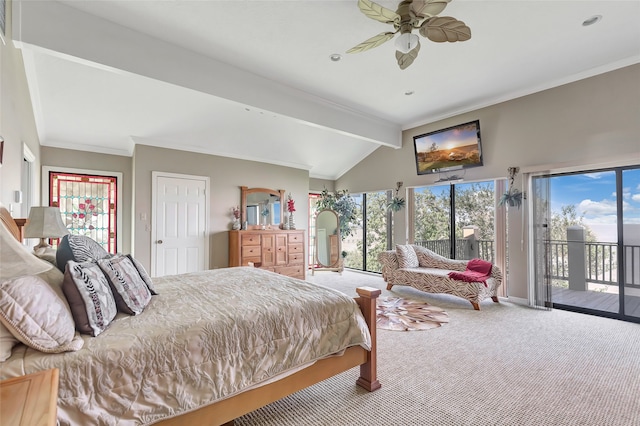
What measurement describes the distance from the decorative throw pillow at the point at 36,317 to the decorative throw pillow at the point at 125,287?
0.35 metres

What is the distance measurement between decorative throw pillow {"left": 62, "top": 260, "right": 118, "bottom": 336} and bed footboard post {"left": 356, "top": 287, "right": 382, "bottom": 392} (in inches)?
60.4

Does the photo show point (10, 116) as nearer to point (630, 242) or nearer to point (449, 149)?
point (449, 149)

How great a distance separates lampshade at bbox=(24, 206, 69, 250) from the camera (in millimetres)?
2336

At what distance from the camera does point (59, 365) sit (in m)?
1.16

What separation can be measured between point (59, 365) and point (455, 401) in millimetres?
2243

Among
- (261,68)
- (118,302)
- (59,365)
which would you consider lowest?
(59,365)

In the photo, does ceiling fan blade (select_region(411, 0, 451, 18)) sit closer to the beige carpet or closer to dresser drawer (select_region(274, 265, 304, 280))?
the beige carpet

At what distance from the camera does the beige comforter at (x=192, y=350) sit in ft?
3.91

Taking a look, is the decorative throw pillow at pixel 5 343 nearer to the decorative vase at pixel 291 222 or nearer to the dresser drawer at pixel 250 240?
the dresser drawer at pixel 250 240

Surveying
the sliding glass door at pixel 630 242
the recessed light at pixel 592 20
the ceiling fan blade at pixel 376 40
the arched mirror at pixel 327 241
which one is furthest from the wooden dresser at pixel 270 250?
the recessed light at pixel 592 20

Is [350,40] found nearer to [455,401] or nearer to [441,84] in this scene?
[441,84]

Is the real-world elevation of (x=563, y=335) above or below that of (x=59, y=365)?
below

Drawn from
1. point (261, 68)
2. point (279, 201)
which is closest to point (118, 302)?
point (261, 68)

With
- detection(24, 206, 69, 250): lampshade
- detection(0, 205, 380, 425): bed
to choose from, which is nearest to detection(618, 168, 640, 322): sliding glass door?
detection(0, 205, 380, 425): bed
